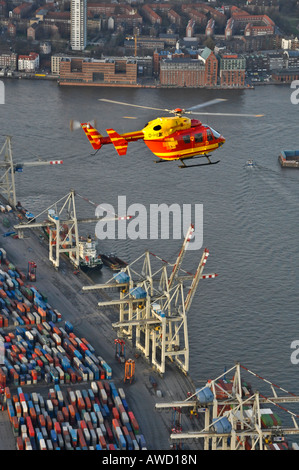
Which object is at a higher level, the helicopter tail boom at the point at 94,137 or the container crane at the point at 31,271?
the helicopter tail boom at the point at 94,137

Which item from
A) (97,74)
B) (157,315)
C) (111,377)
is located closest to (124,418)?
(111,377)

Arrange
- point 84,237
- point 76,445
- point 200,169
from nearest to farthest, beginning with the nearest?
point 76,445 < point 84,237 < point 200,169

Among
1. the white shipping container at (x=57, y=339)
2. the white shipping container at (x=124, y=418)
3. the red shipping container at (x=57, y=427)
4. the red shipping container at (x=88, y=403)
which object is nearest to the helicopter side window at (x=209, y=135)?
the white shipping container at (x=124, y=418)

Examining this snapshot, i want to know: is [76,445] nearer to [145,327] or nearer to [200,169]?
[145,327]

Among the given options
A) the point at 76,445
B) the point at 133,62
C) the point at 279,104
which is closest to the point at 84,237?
the point at 76,445

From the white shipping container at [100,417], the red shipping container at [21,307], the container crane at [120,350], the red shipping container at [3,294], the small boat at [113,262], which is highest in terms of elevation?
the red shipping container at [3,294]

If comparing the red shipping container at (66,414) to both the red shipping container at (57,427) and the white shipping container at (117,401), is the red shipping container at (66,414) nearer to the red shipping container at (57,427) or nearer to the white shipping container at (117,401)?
the red shipping container at (57,427)
